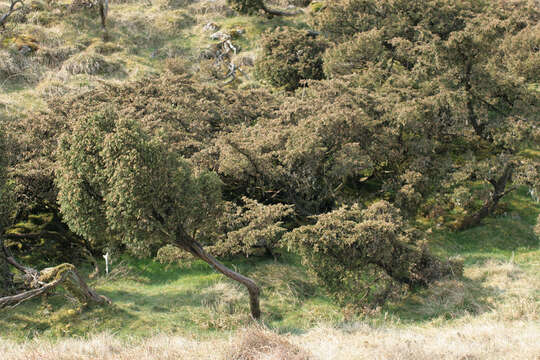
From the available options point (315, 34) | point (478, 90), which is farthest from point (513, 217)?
point (315, 34)

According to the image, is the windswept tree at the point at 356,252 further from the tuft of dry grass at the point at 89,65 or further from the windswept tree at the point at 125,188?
the tuft of dry grass at the point at 89,65

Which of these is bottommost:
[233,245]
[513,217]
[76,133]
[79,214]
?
[513,217]

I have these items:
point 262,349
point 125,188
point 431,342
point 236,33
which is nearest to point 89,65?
point 236,33

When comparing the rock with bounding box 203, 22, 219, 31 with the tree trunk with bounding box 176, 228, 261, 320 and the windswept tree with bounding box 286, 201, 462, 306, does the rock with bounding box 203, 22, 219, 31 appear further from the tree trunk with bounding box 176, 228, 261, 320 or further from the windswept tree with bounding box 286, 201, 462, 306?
the tree trunk with bounding box 176, 228, 261, 320

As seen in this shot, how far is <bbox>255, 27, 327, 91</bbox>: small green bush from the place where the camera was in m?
29.2

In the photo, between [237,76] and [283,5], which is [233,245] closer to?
[237,76]

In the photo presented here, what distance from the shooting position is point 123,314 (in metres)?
13.4

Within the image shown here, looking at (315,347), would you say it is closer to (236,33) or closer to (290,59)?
(290,59)

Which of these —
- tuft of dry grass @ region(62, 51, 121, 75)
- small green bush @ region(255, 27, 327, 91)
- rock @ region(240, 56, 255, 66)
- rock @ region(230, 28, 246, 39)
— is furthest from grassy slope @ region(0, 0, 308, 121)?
small green bush @ region(255, 27, 327, 91)

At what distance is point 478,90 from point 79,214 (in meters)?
16.5

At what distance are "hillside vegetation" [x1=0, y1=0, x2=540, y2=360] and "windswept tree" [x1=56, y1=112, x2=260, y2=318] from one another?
48 millimetres

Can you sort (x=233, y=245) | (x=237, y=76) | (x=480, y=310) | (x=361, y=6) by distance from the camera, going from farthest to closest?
(x=237, y=76)
(x=361, y=6)
(x=233, y=245)
(x=480, y=310)

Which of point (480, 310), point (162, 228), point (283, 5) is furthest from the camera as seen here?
point (283, 5)

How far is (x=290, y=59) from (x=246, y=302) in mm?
19441
